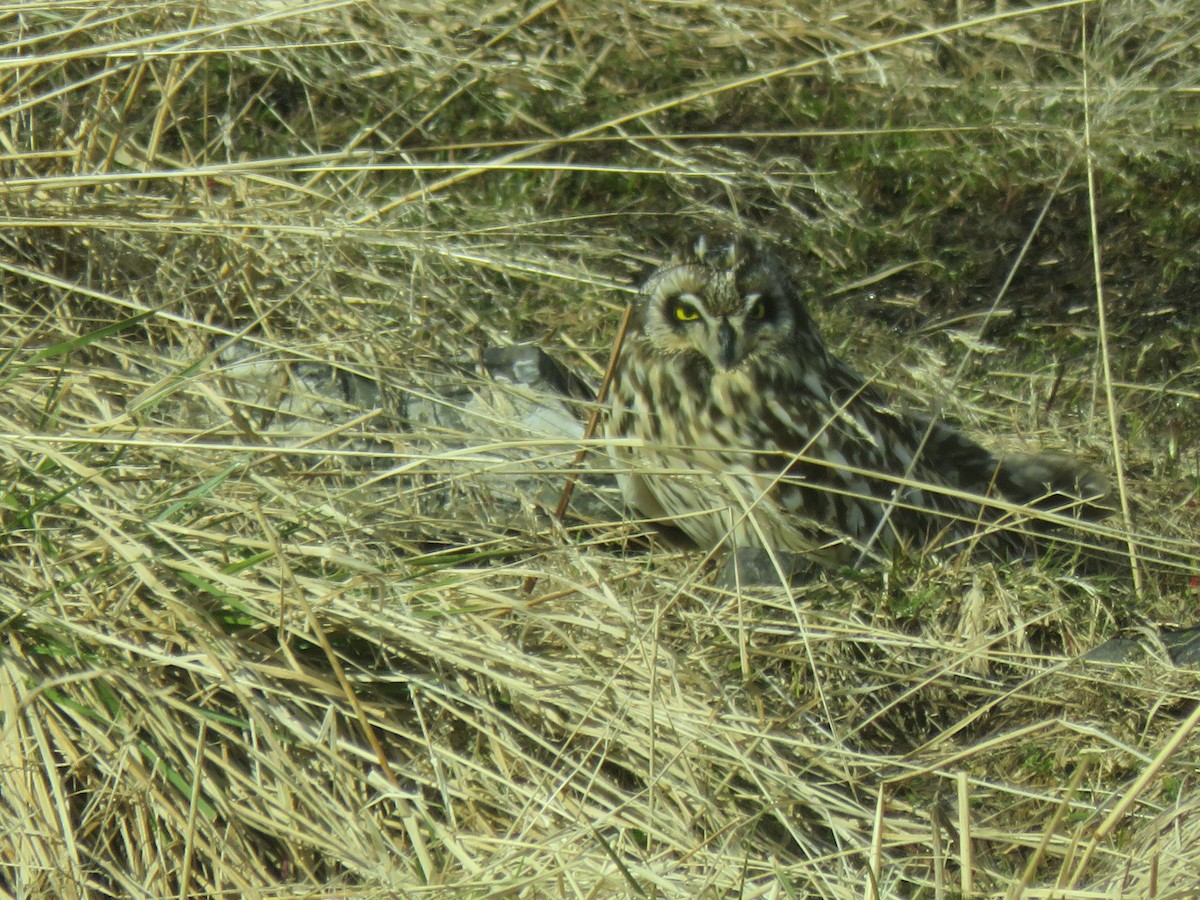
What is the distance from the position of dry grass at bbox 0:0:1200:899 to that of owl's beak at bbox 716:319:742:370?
0.39 meters

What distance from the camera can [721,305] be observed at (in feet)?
9.78

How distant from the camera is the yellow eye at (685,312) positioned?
3027 millimetres

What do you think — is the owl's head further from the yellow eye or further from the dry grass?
the dry grass

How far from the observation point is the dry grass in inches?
82.5

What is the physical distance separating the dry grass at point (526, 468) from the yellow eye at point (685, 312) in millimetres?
379

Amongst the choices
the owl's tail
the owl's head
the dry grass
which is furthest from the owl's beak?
the owl's tail

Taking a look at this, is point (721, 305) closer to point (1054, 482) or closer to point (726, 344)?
point (726, 344)

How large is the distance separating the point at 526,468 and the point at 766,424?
1.86 ft

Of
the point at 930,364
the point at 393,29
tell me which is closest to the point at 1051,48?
the point at 930,364

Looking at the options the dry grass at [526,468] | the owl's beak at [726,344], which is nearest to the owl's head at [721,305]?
the owl's beak at [726,344]

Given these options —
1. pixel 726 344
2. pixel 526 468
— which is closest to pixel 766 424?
pixel 726 344

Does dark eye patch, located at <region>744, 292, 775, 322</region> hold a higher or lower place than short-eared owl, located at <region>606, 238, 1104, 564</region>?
higher

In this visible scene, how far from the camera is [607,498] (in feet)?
10.4

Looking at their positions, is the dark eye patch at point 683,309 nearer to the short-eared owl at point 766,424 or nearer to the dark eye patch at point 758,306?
the short-eared owl at point 766,424
